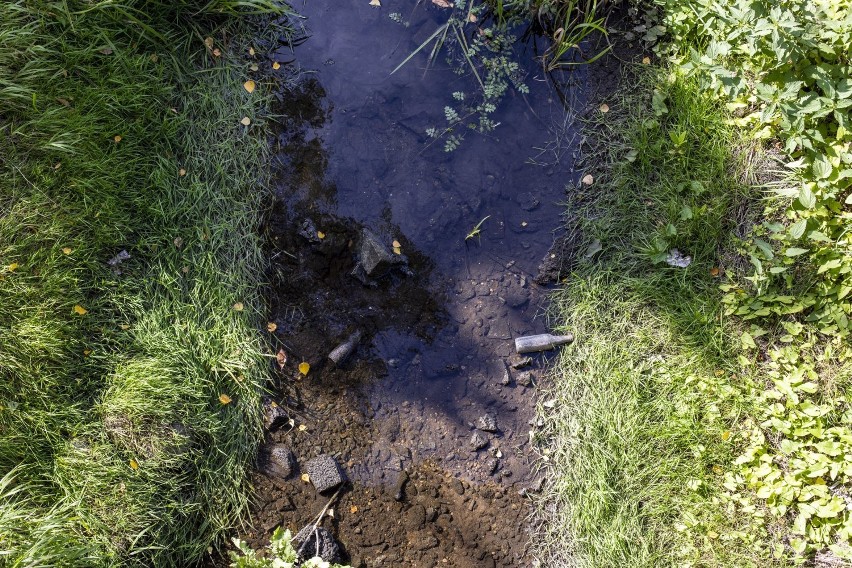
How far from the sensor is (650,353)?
289cm

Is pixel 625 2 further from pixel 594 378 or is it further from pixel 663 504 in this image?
pixel 663 504

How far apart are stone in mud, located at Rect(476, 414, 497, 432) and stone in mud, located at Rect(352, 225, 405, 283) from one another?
0.89 meters

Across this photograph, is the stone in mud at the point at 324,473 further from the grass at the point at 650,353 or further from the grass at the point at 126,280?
the grass at the point at 650,353

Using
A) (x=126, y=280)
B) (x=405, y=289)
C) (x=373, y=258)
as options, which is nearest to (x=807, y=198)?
(x=405, y=289)

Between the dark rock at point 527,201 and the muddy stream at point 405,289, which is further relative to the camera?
the dark rock at point 527,201

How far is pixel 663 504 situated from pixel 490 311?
1.23 meters

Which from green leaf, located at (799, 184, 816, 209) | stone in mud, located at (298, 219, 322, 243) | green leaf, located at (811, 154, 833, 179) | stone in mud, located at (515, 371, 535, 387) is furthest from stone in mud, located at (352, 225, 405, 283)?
green leaf, located at (811, 154, 833, 179)

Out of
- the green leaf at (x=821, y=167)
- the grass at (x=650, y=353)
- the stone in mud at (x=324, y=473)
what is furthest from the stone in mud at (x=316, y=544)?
the green leaf at (x=821, y=167)

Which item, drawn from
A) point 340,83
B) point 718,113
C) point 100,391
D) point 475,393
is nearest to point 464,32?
point 340,83

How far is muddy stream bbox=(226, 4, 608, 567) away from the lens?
2740mm

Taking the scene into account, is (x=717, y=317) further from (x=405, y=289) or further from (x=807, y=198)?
(x=405, y=289)

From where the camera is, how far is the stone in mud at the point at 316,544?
8.57 feet

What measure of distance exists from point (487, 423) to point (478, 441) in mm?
99

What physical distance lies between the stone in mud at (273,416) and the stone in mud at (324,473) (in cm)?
24
